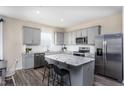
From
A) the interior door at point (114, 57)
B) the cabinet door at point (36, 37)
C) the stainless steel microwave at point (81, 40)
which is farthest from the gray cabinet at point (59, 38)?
the interior door at point (114, 57)

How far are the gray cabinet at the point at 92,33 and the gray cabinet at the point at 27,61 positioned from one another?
2.96 metres

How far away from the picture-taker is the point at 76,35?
521cm

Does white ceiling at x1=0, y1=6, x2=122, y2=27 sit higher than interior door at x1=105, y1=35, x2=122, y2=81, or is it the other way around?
white ceiling at x1=0, y1=6, x2=122, y2=27

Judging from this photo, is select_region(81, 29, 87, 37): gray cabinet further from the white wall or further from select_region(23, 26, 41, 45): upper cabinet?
select_region(23, 26, 41, 45): upper cabinet

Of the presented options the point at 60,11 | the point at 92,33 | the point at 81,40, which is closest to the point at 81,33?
the point at 81,40

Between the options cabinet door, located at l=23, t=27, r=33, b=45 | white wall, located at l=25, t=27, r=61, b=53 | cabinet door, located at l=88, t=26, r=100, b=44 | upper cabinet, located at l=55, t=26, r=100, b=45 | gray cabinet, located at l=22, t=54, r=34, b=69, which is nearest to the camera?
cabinet door, located at l=88, t=26, r=100, b=44

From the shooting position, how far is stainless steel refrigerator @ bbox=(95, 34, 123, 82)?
306 cm

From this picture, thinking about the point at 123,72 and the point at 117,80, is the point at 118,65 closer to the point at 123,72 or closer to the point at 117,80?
the point at 123,72

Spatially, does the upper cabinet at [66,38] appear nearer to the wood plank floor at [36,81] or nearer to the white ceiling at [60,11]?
the white ceiling at [60,11]

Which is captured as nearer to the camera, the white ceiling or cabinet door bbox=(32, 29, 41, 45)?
the white ceiling

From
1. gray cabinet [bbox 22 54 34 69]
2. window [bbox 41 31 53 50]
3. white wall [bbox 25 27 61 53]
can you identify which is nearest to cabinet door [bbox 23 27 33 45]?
white wall [bbox 25 27 61 53]

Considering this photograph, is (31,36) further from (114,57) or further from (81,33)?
(114,57)

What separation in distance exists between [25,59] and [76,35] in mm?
2972
